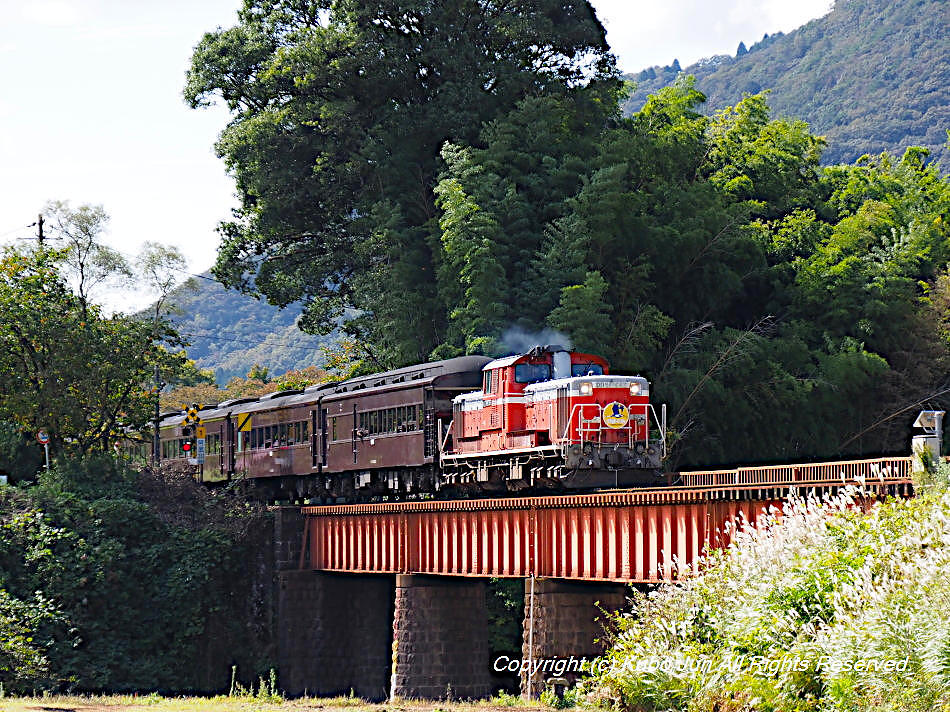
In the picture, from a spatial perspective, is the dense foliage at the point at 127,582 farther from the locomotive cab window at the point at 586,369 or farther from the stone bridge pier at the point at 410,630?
the locomotive cab window at the point at 586,369

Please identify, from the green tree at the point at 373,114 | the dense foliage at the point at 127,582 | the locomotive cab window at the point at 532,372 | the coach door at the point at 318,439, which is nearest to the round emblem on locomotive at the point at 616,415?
the locomotive cab window at the point at 532,372

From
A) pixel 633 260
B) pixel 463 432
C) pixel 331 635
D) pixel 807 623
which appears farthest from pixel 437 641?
pixel 633 260

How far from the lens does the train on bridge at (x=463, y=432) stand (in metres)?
34.5

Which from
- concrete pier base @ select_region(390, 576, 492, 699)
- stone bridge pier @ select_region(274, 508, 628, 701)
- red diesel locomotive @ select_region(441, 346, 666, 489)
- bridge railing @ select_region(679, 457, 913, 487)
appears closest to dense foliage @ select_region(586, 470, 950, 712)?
bridge railing @ select_region(679, 457, 913, 487)

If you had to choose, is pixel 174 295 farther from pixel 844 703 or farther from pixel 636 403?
pixel 844 703

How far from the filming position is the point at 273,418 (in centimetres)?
5084

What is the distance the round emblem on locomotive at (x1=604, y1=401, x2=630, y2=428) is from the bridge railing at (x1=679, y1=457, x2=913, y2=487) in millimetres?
5497

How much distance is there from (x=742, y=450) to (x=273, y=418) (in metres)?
20.6

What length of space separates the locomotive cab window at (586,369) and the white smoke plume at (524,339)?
14027mm

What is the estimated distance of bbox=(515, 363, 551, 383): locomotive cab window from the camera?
36281 millimetres

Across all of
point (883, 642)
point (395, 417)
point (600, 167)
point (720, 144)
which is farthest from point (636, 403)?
point (720, 144)

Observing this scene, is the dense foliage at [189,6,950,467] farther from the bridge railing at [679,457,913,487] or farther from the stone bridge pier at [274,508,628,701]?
the bridge railing at [679,457,913,487]

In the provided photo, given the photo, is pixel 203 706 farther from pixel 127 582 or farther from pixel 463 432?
pixel 127 582

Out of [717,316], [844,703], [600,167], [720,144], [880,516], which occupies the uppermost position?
[720,144]
